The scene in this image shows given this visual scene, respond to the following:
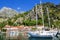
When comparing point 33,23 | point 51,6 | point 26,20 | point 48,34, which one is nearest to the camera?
point 48,34

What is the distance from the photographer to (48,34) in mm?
54844

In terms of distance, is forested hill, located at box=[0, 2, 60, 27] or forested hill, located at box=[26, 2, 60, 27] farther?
forested hill, located at box=[0, 2, 60, 27]

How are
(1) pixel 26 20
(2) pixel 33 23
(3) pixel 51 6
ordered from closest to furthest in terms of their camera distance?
(2) pixel 33 23 < (1) pixel 26 20 < (3) pixel 51 6

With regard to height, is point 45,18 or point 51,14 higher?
point 51,14

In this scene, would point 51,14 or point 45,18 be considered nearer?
point 45,18

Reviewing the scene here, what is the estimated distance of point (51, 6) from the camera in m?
114

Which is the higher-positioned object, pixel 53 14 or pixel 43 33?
pixel 53 14

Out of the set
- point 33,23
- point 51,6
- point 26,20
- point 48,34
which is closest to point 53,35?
point 48,34

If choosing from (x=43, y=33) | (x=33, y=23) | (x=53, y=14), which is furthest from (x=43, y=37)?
(x=53, y=14)

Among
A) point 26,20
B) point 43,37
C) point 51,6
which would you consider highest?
point 51,6

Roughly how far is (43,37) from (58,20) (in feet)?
149

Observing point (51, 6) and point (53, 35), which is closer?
point (53, 35)

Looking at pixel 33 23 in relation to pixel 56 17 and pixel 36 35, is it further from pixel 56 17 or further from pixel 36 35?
pixel 36 35

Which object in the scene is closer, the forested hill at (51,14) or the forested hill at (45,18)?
the forested hill at (51,14)
